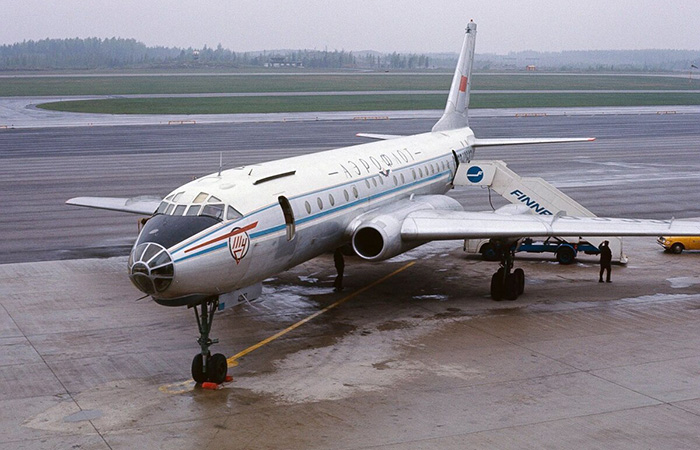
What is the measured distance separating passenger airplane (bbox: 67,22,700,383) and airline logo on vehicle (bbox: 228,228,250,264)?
2 centimetres

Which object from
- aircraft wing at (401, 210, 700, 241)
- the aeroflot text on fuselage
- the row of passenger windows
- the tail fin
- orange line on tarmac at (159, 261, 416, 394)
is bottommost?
orange line on tarmac at (159, 261, 416, 394)

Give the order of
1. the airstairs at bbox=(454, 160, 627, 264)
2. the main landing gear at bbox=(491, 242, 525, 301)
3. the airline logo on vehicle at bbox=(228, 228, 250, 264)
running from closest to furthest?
the airline logo on vehicle at bbox=(228, 228, 250, 264) → the main landing gear at bbox=(491, 242, 525, 301) → the airstairs at bbox=(454, 160, 627, 264)

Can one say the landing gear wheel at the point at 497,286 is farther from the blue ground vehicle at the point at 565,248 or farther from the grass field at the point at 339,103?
the grass field at the point at 339,103

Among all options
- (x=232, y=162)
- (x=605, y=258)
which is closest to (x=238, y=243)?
(x=605, y=258)

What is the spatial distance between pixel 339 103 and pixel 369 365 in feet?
296

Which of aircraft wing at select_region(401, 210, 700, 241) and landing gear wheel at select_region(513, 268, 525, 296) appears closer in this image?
aircraft wing at select_region(401, 210, 700, 241)

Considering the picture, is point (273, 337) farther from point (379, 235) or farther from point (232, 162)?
point (232, 162)

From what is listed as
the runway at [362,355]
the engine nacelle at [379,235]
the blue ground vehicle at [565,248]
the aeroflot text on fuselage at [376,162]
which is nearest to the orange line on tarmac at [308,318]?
the runway at [362,355]

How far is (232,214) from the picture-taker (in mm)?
17500

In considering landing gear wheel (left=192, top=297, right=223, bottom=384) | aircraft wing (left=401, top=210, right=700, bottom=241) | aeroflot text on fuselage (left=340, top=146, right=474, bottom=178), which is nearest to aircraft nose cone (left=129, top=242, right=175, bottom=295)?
landing gear wheel (left=192, top=297, right=223, bottom=384)

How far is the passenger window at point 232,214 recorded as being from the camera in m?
17.4

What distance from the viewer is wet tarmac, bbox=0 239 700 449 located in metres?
14.2

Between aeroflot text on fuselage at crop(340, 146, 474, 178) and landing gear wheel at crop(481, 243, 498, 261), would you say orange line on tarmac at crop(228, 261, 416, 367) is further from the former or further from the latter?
aeroflot text on fuselage at crop(340, 146, 474, 178)

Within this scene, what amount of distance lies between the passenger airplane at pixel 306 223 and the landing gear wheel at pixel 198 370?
2 centimetres
